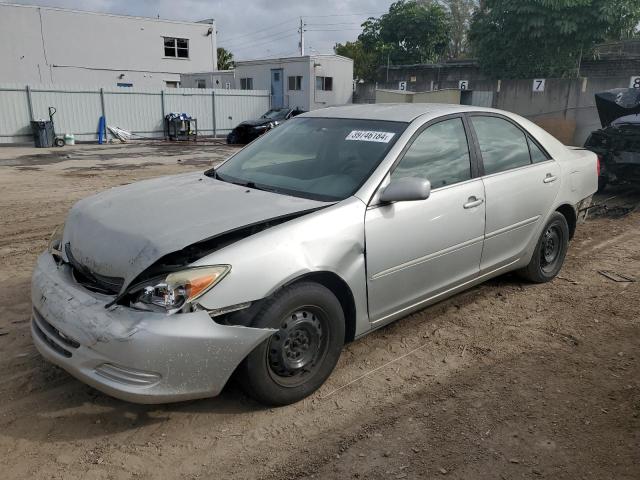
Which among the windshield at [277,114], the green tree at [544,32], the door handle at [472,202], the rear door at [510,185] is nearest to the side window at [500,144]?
the rear door at [510,185]

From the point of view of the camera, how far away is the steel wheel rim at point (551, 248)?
4.95 metres

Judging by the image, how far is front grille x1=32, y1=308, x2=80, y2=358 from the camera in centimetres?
274

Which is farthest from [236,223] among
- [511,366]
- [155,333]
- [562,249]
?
[562,249]

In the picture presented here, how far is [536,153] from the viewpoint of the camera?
15.5ft

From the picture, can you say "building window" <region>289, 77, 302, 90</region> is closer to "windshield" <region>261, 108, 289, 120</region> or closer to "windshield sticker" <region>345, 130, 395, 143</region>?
"windshield" <region>261, 108, 289, 120</region>

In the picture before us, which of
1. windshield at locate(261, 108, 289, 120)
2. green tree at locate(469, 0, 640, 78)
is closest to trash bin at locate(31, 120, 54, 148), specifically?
windshield at locate(261, 108, 289, 120)

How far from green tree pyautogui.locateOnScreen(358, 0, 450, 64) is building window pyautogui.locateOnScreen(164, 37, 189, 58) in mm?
13343

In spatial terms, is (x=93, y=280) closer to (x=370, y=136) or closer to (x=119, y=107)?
(x=370, y=136)

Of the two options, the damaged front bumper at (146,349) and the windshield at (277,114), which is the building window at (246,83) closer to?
the windshield at (277,114)

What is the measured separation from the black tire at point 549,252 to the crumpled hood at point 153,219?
253 centimetres

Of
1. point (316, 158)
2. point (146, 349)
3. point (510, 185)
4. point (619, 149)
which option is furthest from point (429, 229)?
point (619, 149)

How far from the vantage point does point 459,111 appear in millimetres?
4156

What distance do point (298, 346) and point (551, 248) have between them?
10.2 ft

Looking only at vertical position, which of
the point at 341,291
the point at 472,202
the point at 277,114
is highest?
the point at 472,202
